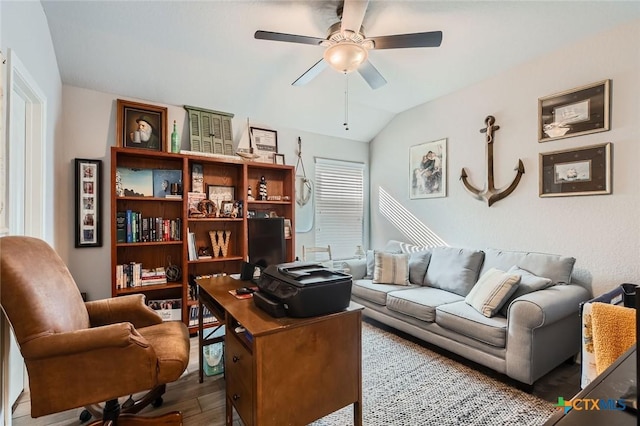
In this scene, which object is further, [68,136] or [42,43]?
[68,136]

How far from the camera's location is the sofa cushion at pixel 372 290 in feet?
10.1

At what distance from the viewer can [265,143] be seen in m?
3.78

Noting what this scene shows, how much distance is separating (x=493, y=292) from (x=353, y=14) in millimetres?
2317

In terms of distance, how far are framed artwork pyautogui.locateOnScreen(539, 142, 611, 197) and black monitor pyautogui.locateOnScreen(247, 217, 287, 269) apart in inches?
99.9

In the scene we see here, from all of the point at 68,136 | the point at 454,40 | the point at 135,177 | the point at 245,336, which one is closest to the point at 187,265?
the point at 135,177

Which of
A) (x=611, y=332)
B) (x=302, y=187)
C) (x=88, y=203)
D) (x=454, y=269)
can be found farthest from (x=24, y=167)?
(x=454, y=269)

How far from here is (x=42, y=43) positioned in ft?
7.09

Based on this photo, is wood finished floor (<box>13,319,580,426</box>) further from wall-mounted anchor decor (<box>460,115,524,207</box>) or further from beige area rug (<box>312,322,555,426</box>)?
wall-mounted anchor decor (<box>460,115,524,207</box>)

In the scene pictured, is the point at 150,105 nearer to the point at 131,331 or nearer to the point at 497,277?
the point at 131,331

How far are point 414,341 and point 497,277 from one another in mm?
1004

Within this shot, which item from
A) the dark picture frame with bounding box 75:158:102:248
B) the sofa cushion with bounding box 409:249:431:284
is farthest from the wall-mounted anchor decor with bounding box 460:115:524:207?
the dark picture frame with bounding box 75:158:102:248

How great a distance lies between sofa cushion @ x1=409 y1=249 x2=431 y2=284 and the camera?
338 centimetres

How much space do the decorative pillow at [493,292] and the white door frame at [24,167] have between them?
125 inches

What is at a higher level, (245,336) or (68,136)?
(68,136)
